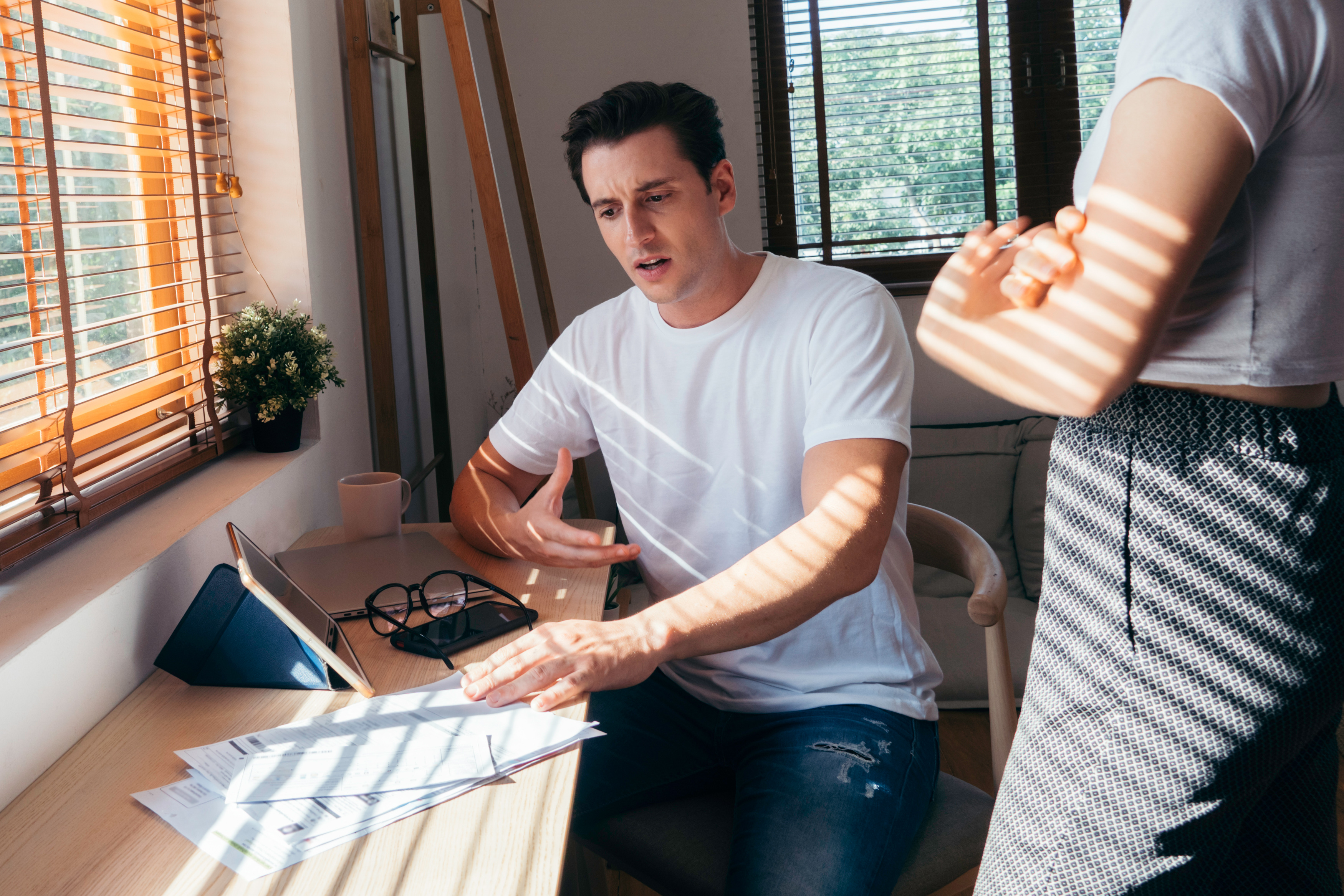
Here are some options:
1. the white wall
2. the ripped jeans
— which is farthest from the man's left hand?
the white wall

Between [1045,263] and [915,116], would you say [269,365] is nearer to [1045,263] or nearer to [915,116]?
[1045,263]

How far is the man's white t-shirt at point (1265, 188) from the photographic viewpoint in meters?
0.57

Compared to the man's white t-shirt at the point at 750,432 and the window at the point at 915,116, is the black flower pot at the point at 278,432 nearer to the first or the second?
the man's white t-shirt at the point at 750,432

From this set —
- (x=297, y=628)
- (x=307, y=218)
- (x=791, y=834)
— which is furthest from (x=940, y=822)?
(x=307, y=218)

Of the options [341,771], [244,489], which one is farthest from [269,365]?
[341,771]

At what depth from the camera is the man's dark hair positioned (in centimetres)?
136

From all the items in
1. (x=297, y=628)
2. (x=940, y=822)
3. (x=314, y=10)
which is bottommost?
(x=940, y=822)

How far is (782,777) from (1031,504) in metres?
1.82

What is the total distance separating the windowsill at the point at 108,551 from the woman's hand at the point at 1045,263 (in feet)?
2.81

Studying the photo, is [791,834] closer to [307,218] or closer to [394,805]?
[394,805]

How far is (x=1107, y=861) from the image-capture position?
27.0 inches

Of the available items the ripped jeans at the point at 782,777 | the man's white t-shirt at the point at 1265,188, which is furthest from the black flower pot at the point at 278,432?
the man's white t-shirt at the point at 1265,188

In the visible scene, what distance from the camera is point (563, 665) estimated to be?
911mm

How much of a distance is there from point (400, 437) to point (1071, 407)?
5.91ft
